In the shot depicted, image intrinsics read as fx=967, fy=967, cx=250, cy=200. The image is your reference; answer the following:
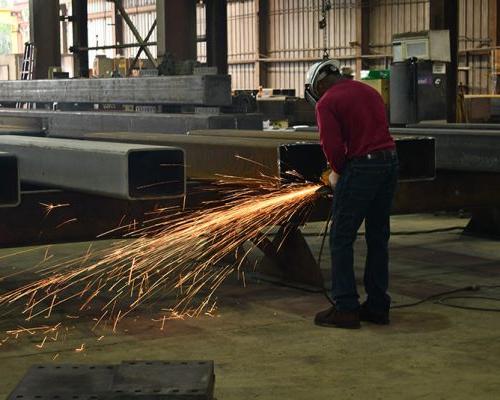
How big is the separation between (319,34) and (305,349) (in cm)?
2028

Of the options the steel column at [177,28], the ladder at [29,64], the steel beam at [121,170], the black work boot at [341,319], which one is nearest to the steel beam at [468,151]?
the black work boot at [341,319]

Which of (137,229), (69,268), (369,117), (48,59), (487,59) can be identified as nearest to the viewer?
(369,117)

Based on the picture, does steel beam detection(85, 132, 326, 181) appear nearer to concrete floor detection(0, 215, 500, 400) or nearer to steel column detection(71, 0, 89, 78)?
concrete floor detection(0, 215, 500, 400)

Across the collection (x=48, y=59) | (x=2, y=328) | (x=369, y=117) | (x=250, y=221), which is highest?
(x=48, y=59)

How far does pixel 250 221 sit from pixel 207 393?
3198 mm

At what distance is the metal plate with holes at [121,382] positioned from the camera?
306cm

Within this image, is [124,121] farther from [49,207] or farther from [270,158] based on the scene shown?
[49,207]

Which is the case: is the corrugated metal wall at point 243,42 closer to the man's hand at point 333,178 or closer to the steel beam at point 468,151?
the steel beam at point 468,151

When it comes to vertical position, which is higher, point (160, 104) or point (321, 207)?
point (160, 104)

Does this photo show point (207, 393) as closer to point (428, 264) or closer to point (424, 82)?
point (428, 264)

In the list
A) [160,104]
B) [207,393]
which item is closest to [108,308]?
[207,393]

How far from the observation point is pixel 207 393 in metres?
3.06

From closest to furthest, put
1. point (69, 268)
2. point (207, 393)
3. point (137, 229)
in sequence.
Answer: point (207, 393) → point (137, 229) → point (69, 268)

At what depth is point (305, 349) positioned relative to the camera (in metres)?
4.75
